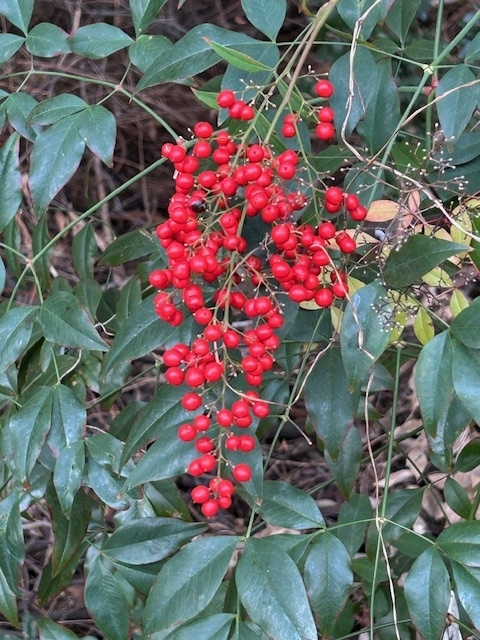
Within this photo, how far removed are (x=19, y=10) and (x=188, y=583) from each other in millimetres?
819

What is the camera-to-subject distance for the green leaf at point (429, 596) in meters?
0.78

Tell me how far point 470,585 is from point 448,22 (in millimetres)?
1417

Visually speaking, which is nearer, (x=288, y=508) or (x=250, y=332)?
(x=250, y=332)

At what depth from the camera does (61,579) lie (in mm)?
1140

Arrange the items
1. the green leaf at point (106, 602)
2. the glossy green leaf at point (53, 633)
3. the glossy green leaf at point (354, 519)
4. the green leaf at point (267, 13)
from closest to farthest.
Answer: the green leaf at point (267, 13), the green leaf at point (106, 602), the glossy green leaf at point (53, 633), the glossy green leaf at point (354, 519)

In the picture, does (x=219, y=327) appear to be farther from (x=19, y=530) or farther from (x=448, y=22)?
(x=448, y=22)

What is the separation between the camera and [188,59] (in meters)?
0.88

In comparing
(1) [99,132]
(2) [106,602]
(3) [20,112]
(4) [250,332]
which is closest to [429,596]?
(4) [250,332]

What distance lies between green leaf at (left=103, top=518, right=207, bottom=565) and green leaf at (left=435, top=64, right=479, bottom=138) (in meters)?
0.61

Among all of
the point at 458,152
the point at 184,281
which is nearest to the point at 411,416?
the point at 458,152

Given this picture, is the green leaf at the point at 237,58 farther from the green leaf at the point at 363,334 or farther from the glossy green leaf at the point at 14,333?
the glossy green leaf at the point at 14,333

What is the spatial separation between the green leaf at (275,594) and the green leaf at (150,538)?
162 millimetres

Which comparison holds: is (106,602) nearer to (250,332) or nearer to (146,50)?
(250,332)

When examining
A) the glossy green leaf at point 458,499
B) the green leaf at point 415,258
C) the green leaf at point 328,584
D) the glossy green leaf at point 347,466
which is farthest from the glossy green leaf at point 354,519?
the green leaf at point 415,258
